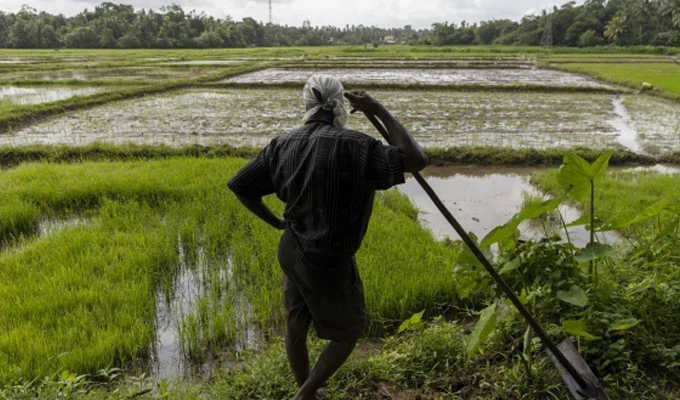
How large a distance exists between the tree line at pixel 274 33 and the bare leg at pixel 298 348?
139 ft

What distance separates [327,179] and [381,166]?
211 mm

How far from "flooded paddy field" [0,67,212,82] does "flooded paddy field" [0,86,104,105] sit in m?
2.19

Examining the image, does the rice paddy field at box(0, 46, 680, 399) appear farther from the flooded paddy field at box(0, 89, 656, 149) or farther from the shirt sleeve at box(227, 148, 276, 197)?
the shirt sleeve at box(227, 148, 276, 197)

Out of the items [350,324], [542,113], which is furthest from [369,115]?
[542,113]

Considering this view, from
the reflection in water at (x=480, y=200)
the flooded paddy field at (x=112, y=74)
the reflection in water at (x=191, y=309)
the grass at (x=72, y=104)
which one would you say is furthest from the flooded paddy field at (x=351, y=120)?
the reflection in water at (x=191, y=309)

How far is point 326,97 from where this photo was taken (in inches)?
72.2

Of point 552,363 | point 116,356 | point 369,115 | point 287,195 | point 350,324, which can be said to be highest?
point 369,115

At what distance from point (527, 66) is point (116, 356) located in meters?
24.7

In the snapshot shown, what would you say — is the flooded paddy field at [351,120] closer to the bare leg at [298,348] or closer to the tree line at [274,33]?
the bare leg at [298,348]

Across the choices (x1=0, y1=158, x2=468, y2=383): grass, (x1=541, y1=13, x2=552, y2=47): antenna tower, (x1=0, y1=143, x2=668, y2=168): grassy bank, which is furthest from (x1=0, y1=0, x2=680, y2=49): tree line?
(x1=0, y1=158, x2=468, y2=383): grass

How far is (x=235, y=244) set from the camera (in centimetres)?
438

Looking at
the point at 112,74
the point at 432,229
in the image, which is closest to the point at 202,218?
the point at 432,229

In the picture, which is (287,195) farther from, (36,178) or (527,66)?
(527,66)

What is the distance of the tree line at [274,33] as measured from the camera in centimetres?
3934
